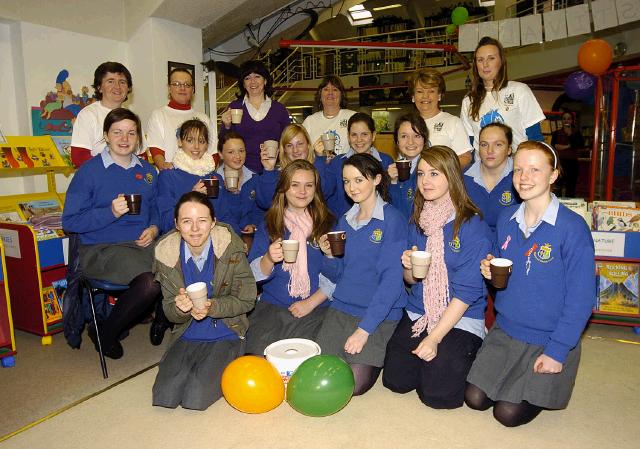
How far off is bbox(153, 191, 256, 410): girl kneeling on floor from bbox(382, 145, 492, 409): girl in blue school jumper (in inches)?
41.1

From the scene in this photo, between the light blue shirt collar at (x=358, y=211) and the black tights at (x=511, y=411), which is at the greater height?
the light blue shirt collar at (x=358, y=211)

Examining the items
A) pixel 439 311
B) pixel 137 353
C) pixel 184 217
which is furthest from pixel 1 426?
pixel 439 311

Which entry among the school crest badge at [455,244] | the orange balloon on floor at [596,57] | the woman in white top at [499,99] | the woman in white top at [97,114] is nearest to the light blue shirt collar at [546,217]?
the school crest badge at [455,244]

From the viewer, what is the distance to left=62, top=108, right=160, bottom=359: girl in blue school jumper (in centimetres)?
356

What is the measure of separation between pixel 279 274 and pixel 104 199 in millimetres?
1391

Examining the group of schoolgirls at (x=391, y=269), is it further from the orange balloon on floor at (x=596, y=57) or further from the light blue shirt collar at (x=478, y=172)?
the orange balloon on floor at (x=596, y=57)

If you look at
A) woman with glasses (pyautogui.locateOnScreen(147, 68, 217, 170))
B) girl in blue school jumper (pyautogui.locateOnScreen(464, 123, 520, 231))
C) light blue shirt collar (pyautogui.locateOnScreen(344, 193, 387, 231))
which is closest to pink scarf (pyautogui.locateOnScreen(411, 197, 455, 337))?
light blue shirt collar (pyautogui.locateOnScreen(344, 193, 387, 231))

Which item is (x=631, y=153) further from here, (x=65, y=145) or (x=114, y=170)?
(x=65, y=145)

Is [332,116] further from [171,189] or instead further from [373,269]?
[373,269]

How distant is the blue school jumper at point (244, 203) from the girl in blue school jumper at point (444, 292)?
166cm

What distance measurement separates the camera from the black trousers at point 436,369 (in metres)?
3.00

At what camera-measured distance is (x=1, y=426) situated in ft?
9.50

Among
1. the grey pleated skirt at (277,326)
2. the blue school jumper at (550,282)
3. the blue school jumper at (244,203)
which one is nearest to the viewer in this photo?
the blue school jumper at (550,282)

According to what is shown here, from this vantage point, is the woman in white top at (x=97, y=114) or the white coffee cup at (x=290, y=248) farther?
the woman in white top at (x=97, y=114)
